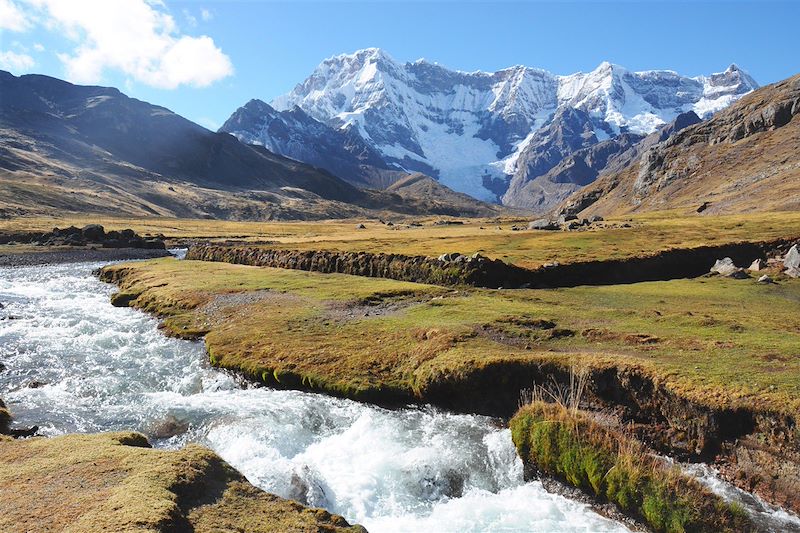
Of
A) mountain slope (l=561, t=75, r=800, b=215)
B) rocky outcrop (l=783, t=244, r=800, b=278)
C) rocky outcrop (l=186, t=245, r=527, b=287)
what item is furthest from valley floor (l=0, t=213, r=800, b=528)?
mountain slope (l=561, t=75, r=800, b=215)

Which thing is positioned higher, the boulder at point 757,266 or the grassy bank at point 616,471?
the boulder at point 757,266

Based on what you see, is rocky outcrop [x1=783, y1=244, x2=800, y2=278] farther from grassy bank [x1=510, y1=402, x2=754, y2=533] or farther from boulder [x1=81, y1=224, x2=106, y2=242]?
boulder [x1=81, y1=224, x2=106, y2=242]

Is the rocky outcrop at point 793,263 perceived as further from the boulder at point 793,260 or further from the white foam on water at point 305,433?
the white foam on water at point 305,433

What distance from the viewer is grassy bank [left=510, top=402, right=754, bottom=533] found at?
1514cm

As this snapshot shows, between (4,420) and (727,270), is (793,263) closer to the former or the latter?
(727,270)

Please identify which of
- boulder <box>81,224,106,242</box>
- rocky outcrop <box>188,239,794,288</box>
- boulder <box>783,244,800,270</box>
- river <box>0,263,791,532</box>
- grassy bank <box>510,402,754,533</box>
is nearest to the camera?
grassy bank <box>510,402,754,533</box>

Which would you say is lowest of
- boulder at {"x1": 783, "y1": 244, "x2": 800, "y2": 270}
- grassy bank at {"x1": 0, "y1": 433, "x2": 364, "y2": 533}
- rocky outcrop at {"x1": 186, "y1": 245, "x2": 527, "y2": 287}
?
grassy bank at {"x1": 0, "y1": 433, "x2": 364, "y2": 533}

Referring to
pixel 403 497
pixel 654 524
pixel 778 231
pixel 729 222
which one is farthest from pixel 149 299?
pixel 729 222

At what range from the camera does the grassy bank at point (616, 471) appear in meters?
15.1

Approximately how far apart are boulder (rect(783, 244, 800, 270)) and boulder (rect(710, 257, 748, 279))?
4.12m

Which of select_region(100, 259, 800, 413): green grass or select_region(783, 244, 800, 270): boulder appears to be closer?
select_region(100, 259, 800, 413): green grass

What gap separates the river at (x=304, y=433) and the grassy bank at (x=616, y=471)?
865 millimetres

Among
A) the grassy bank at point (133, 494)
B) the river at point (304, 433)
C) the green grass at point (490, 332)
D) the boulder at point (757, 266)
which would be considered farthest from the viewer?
the boulder at point (757, 266)

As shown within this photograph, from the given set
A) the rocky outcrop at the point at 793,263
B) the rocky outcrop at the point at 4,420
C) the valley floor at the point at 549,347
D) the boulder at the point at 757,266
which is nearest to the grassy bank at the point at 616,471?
the valley floor at the point at 549,347
